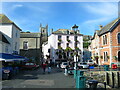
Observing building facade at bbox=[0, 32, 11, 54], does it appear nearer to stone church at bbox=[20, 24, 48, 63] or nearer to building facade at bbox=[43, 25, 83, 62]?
stone church at bbox=[20, 24, 48, 63]

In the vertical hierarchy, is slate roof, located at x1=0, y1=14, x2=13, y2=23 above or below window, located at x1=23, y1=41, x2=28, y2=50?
above

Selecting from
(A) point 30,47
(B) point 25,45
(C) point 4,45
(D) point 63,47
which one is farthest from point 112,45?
(B) point 25,45

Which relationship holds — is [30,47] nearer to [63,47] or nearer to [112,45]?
[63,47]

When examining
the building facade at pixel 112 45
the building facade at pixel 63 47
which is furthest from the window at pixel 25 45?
the building facade at pixel 112 45

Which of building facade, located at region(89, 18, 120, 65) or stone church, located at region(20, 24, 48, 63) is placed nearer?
building facade, located at region(89, 18, 120, 65)

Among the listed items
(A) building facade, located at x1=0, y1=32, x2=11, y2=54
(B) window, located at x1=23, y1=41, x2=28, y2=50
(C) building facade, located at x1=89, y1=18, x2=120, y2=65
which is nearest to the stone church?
(B) window, located at x1=23, y1=41, x2=28, y2=50

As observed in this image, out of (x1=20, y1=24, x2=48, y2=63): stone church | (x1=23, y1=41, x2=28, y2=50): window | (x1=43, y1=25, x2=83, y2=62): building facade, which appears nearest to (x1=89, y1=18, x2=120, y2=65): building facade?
(x1=43, y1=25, x2=83, y2=62): building facade

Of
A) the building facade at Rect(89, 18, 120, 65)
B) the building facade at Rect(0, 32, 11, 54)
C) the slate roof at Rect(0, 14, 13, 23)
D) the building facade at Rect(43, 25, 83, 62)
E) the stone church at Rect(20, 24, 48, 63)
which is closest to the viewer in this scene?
the building facade at Rect(0, 32, 11, 54)

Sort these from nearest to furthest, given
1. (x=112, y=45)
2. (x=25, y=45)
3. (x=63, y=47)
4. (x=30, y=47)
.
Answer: (x=112, y=45) → (x=30, y=47) → (x=25, y=45) → (x=63, y=47)

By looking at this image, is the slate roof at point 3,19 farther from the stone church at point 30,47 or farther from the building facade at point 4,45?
the stone church at point 30,47

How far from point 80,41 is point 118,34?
62.4ft

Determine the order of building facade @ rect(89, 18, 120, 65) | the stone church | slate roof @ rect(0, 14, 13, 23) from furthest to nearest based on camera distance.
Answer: the stone church
building facade @ rect(89, 18, 120, 65)
slate roof @ rect(0, 14, 13, 23)

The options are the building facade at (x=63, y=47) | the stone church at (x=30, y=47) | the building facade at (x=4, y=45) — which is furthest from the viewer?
the building facade at (x=63, y=47)

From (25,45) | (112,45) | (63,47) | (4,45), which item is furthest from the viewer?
(63,47)
